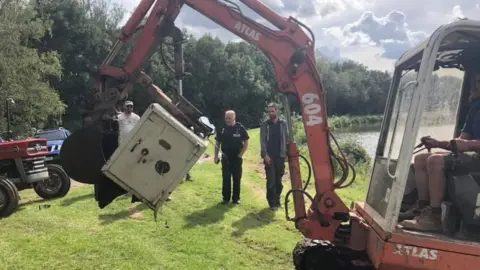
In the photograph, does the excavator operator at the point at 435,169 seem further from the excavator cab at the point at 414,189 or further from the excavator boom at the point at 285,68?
the excavator boom at the point at 285,68

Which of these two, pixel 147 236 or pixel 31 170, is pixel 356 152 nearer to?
pixel 31 170

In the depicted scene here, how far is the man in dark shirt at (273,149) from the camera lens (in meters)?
9.01

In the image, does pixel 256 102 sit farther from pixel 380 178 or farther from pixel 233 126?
pixel 380 178

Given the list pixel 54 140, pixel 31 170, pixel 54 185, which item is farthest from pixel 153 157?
pixel 54 140

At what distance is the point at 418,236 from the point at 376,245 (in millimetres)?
415

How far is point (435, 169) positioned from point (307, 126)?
1373 mm

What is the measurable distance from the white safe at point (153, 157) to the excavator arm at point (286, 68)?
0.73 metres

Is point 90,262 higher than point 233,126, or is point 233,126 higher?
point 233,126

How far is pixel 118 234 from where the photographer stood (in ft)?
22.2

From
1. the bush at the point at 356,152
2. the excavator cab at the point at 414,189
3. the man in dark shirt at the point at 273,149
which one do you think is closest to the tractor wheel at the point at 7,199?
the man in dark shirt at the point at 273,149

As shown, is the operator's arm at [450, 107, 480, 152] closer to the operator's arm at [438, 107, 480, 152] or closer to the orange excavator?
the operator's arm at [438, 107, 480, 152]

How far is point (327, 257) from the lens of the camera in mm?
5125

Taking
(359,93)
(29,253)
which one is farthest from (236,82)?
(29,253)

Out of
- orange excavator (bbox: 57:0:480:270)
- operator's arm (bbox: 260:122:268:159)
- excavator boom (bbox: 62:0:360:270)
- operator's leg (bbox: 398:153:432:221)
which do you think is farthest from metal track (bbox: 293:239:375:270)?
operator's arm (bbox: 260:122:268:159)
